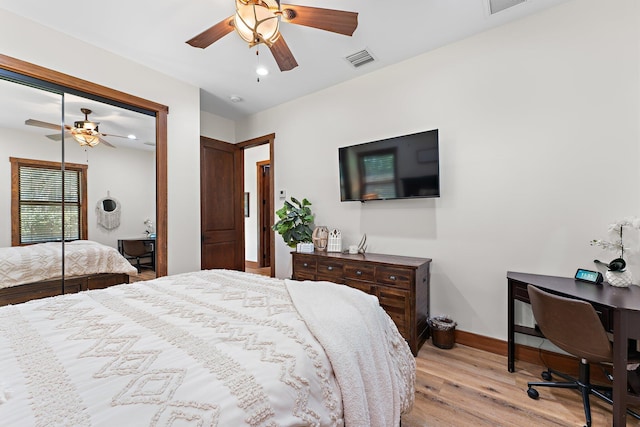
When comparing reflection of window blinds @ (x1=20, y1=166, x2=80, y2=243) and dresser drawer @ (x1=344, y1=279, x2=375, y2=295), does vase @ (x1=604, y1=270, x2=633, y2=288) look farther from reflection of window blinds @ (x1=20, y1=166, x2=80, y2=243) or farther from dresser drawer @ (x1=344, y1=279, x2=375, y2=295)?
reflection of window blinds @ (x1=20, y1=166, x2=80, y2=243)

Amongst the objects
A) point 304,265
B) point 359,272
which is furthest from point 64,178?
point 359,272

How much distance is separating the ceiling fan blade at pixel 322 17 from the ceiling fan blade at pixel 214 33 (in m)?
0.41

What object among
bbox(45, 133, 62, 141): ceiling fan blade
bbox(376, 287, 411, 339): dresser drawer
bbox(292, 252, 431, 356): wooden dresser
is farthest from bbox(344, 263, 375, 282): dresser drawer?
bbox(45, 133, 62, 141): ceiling fan blade

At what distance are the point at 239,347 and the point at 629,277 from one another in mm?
2572

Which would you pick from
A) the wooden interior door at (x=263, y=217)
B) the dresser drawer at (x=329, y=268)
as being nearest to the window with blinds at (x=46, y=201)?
the dresser drawer at (x=329, y=268)

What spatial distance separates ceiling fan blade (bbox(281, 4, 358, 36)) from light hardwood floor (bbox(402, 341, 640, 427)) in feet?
8.63

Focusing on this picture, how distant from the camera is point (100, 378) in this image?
2.63 ft

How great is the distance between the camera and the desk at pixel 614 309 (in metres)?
1.53

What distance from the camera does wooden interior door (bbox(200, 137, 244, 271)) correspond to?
14.0ft

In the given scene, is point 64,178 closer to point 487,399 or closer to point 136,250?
point 136,250

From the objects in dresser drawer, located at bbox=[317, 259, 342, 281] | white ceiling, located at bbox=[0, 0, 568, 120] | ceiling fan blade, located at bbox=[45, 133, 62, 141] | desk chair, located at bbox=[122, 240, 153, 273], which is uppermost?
white ceiling, located at bbox=[0, 0, 568, 120]

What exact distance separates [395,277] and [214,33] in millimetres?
2507

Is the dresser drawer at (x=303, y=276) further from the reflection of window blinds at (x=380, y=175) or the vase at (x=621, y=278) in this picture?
the vase at (x=621, y=278)

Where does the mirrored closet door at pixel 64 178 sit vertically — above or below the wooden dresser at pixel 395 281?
above
